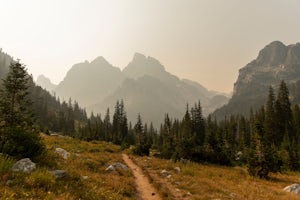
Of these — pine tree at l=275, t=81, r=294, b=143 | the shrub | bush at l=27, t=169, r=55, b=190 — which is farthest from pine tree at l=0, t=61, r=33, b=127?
pine tree at l=275, t=81, r=294, b=143

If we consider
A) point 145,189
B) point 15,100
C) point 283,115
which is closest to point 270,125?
point 283,115

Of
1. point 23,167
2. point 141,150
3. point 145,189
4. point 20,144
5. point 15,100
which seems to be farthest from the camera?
point 141,150

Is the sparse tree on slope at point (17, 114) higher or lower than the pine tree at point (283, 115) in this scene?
lower

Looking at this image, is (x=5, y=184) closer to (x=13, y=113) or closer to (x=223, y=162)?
(x=13, y=113)

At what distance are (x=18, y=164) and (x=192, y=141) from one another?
3341 centimetres

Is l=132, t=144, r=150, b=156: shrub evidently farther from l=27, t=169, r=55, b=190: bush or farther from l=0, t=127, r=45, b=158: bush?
l=27, t=169, r=55, b=190: bush

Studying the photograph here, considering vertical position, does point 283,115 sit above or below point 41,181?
above

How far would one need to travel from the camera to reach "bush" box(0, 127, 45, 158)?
15.2 metres

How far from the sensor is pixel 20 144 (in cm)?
1580

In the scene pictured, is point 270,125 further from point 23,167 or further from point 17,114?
point 23,167

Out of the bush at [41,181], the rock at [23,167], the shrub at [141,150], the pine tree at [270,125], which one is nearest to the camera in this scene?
the bush at [41,181]

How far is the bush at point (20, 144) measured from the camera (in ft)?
49.9

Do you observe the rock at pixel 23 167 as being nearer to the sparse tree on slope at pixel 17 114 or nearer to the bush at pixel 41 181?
the bush at pixel 41 181

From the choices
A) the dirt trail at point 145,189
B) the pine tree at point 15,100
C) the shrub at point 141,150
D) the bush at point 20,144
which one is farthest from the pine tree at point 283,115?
the bush at point 20,144
